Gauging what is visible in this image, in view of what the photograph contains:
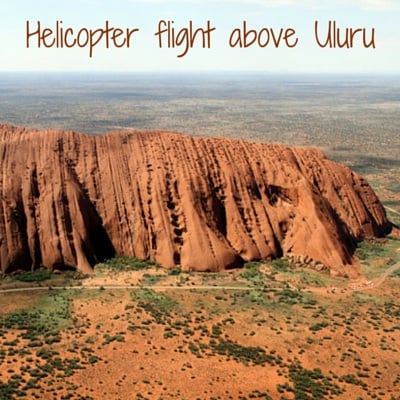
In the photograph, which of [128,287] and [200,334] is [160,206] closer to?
[128,287]

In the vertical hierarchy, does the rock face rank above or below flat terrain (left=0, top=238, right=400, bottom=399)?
above

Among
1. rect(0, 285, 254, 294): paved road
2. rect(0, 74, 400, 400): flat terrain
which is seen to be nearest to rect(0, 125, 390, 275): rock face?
rect(0, 74, 400, 400): flat terrain

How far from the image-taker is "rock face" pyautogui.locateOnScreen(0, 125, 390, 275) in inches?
1764

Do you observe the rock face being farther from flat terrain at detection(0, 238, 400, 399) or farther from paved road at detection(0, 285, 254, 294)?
paved road at detection(0, 285, 254, 294)

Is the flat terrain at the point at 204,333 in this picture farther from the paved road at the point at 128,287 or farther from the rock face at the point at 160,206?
the rock face at the point at 160,206

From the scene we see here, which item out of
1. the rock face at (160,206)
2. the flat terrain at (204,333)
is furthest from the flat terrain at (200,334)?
the rock face at (160,206)

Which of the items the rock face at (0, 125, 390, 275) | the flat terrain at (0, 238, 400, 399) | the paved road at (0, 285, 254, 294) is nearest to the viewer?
the flat terrain at (0, 238, 400, 399)

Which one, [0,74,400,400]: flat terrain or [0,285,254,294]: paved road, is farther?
[0,285,254,294]: paved road

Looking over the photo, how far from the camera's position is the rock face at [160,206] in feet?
147

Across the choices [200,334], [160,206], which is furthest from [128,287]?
[160,206]

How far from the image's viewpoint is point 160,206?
1882 inches

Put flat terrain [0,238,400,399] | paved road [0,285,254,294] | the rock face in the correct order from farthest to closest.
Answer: the rock face, paved road [0,285,254,294], flat terrain [0,238,400,399]

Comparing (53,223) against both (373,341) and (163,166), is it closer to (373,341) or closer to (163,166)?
(163,166)

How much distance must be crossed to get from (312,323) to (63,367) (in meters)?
17.5
